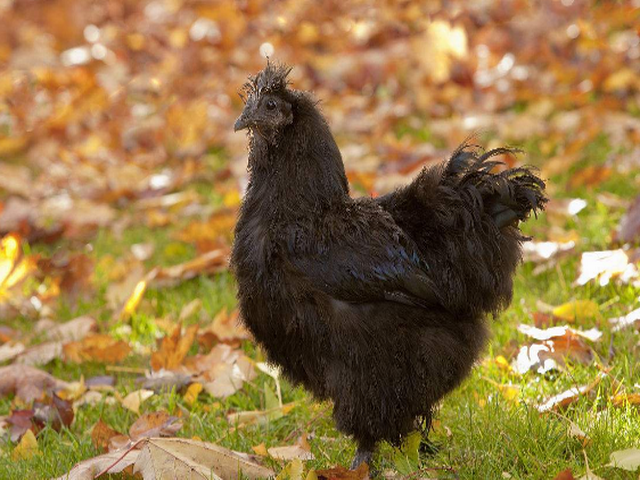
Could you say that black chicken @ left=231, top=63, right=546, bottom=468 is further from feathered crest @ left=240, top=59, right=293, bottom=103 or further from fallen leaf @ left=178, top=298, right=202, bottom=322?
fallen leaf @ left=178, top=298, right=202, bottom=322

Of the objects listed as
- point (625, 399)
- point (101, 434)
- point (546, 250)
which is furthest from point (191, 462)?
point (546, 250)

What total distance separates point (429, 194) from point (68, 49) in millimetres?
9514

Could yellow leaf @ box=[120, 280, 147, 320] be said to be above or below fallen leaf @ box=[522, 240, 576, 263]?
above

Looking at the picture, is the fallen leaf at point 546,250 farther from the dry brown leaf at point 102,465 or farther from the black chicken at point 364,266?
the dry brown leaf at point 102,465

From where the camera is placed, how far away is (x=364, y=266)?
327cm

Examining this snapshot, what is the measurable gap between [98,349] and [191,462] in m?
1.62

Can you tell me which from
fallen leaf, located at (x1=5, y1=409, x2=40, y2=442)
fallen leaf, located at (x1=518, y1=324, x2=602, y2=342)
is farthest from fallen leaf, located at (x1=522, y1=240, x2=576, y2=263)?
fallen leaf, located at (x1=5, y1=409, x2=40, y2=442)

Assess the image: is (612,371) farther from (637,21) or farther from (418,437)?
(637,21)

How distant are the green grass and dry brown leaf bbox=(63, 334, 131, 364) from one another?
8 centimetres

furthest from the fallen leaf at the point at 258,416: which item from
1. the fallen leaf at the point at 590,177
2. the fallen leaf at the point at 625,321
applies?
the fallen leaf at the point at 590,177

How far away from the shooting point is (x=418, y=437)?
3490mm

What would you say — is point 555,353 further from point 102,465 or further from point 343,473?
point 102,465

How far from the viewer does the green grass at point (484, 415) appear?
329 cm

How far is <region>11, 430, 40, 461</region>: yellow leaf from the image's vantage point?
3723mm
